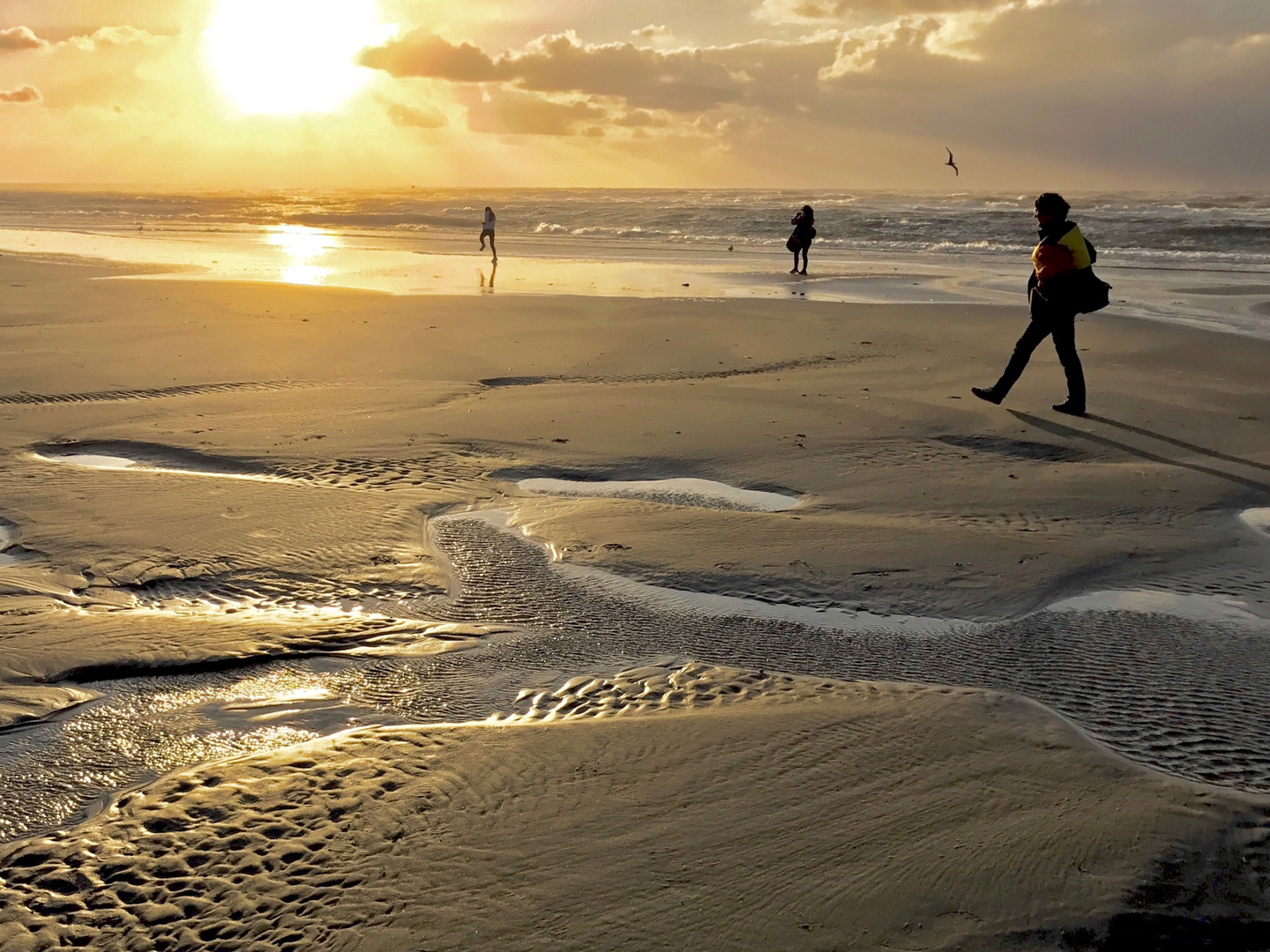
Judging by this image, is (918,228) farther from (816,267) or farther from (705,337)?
(705,337)

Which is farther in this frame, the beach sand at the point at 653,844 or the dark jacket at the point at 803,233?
the dark jacket at the point at 803,233

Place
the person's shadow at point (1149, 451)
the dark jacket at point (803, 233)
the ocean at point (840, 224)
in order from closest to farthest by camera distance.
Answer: the person's shadow at point (1149, 451)
the dark jacket at point (803, 233)
the ocean at point (840, 224)

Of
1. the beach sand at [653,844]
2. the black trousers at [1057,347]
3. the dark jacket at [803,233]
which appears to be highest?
the dark jacket at [803,233]

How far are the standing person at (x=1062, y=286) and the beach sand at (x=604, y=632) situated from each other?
282 millimetres

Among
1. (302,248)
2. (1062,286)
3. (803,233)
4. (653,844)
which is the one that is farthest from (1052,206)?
(302,248)

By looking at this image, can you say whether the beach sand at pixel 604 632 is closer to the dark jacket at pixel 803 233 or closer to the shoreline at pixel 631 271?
the shoreline at pixel 631 271

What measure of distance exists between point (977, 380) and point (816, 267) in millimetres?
14841

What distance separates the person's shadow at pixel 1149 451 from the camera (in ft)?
20.4

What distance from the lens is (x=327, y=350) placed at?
31.9 feet

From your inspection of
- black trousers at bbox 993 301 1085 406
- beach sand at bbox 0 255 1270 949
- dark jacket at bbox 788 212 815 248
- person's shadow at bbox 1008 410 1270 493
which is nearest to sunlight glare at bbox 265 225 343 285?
beach sand at bbox 0 255 1270 949

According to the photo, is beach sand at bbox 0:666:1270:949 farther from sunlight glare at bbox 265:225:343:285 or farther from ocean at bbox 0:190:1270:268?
ocean at bbox 0:190:1270:268

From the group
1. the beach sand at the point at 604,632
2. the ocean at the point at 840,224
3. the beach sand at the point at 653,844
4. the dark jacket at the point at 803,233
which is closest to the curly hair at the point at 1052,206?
the beach sand at the point at 604,632

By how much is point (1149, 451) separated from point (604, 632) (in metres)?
4.49

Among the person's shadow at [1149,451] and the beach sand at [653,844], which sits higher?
the person's shadow at [1149,451]
